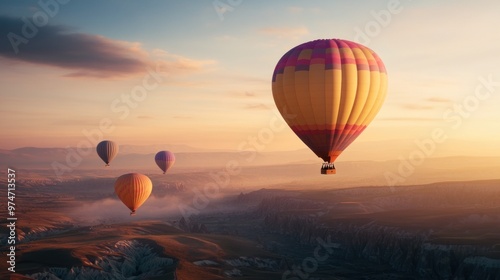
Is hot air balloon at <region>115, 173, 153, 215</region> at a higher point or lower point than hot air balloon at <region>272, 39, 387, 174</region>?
lower

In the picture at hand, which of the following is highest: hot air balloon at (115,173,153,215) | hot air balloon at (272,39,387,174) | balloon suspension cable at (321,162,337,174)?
hot air balloon at (272,39,387,174)

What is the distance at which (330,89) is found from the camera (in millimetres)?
78000

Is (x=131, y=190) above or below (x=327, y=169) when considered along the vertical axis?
below

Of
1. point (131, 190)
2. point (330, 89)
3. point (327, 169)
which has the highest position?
point (330, 89)

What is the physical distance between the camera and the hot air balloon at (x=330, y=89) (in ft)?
257

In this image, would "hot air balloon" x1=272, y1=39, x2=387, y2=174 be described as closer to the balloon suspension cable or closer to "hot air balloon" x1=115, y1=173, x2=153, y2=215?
Answer: the balloon suspension cable

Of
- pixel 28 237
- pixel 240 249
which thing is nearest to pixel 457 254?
pixel 240 249

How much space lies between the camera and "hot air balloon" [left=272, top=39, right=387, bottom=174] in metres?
78.2

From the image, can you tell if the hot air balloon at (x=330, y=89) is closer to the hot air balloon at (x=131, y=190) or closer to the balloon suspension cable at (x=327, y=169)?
the balloon suspension cable at (x=327, y=169)

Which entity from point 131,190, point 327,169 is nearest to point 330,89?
point 327,169

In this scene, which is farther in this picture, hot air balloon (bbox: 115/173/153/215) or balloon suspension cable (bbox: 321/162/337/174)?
hot air balloon (bbox: 115/173/153/215)

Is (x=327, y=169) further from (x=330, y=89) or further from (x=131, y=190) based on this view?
(x=131, y=190)

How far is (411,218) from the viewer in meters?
196

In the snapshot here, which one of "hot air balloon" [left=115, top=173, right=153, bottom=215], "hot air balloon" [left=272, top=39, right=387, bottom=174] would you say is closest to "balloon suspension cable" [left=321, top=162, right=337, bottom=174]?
"hot air balloon" [left=272, top=39, right=387, bottom=174]
